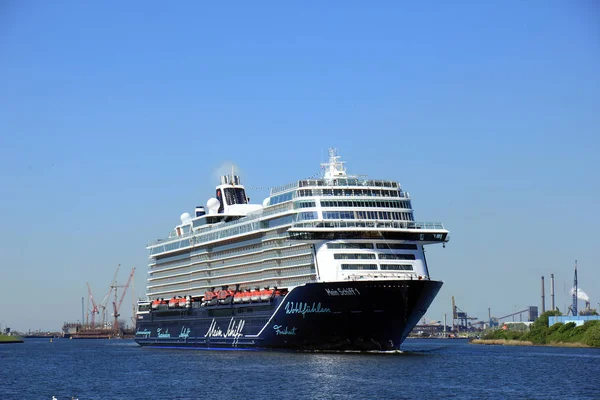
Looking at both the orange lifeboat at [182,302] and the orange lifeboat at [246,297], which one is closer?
the orange lifeboat at [246,297]

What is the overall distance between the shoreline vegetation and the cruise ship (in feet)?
158

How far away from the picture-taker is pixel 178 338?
105125mm

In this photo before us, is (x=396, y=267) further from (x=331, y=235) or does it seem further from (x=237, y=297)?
(x=237, y=297)

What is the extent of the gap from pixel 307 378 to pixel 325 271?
17673 mm

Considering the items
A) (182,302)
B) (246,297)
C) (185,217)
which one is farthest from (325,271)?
(185,217)

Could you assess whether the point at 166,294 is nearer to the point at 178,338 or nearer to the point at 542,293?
the point at 178,338

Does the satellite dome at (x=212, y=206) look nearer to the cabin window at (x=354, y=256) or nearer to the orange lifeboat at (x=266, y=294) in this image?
the orange lifeboat at (x=266, y=294)

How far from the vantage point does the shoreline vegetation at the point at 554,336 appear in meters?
122

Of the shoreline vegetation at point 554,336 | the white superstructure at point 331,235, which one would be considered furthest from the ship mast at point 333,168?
the shoreline vegetation at point 554,336

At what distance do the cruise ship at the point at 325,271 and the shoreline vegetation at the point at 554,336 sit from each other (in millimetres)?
48294

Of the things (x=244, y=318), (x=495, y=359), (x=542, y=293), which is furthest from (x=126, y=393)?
(x=542, y=293)

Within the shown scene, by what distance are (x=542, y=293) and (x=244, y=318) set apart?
383 feet

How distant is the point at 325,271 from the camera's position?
3091 inches

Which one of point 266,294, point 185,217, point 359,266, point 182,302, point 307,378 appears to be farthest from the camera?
point 185,217
